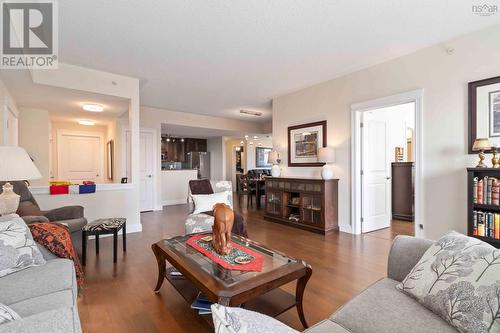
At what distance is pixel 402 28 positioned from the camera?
2.68 meters

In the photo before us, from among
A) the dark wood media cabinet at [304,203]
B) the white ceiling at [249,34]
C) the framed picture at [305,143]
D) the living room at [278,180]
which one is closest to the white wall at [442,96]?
the living room at [278,180]

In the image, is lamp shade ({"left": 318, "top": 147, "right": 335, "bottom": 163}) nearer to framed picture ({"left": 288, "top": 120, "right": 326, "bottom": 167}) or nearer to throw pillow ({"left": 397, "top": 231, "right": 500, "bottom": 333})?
framed picture ({"left": 288, "top": 120, "right": 326, "bottom": 167})

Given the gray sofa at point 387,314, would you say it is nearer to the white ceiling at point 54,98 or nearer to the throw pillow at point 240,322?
the throw pillow at point 240,322

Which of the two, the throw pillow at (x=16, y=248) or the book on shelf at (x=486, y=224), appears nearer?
the throw pillow at (x=16, y=248)

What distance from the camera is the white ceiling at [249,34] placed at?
2312mm

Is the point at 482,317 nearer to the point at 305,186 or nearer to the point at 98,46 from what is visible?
the point at 305,186

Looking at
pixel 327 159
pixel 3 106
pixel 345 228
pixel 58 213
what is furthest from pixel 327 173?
pixel 3 106

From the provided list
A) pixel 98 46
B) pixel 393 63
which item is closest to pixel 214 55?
pixel 98 46

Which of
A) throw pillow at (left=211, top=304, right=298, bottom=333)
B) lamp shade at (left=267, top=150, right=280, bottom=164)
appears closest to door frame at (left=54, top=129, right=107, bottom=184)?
lamp shade at (left=267, top=150, right=280, bottom=164)

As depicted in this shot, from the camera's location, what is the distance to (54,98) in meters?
4.22

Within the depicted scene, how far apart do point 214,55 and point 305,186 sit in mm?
2629

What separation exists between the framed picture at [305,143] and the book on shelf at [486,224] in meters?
2.32

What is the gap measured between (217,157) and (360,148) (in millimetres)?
6921

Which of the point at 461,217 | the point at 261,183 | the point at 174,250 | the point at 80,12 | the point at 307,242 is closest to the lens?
the point at 174,250
